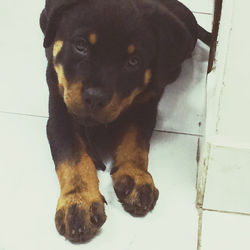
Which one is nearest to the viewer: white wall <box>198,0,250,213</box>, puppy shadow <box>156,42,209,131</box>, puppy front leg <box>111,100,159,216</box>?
white wall <box>198,0,250,213</box>

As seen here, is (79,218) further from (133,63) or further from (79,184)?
(133,63)

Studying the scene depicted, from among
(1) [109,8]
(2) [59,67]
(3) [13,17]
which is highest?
(1) [109,8]

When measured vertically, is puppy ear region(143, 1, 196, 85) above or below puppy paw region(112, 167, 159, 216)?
above

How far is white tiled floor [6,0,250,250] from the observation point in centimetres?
138

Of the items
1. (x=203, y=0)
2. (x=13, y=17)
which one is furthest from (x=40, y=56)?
(x=203, y=0)

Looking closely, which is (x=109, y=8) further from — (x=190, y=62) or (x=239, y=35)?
(x=190, y=62)

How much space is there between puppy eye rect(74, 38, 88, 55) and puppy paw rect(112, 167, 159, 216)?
14.3 inches

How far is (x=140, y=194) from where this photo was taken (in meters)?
1.42

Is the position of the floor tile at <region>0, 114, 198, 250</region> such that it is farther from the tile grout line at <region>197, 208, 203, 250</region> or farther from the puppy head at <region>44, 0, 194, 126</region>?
the puppy head at <region>44, 0, 194, 126</region>

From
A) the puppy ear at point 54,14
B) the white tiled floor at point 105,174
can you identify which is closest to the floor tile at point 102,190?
the white tiled floor at point 105,174

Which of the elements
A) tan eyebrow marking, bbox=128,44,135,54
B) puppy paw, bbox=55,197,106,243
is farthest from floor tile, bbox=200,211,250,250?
tan eyebrow marking, bbox=128,44,135,54

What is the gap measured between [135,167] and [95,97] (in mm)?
261

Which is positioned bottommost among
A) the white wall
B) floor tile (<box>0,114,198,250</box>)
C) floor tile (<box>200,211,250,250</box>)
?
floor tile (<box>200,211,250,250</box>)

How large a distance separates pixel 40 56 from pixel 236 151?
95 cm
